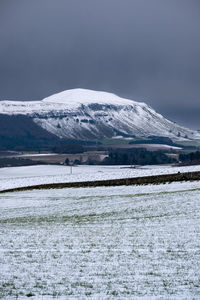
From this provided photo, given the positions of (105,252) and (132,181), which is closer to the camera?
(105,252)

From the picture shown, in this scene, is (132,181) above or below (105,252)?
above

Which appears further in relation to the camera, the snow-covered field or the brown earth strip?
the brown earth strip

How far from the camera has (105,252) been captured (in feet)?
77.3

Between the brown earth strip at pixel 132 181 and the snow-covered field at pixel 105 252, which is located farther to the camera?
the brown earth strip at pixel 132 181

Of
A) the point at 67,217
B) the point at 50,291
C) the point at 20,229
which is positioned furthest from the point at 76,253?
the point at 67,217

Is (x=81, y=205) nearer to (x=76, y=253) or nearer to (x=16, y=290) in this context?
(x=76, y=253)

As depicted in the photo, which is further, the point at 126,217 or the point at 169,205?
the point at 169,205

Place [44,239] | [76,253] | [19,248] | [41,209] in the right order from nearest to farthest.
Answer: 1. [76,253]
2. [19,248]
3. [44,239]
4. [41,209]

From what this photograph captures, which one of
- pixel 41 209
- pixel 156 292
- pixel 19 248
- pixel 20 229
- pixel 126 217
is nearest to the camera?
pixel 156 292

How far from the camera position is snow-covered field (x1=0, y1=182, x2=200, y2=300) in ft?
56.7

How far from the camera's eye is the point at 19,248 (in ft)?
82.1

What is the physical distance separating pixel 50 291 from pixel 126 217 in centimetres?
1997

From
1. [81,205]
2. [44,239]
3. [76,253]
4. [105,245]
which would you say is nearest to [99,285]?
[76,253]

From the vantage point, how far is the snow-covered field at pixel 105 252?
680 inches
